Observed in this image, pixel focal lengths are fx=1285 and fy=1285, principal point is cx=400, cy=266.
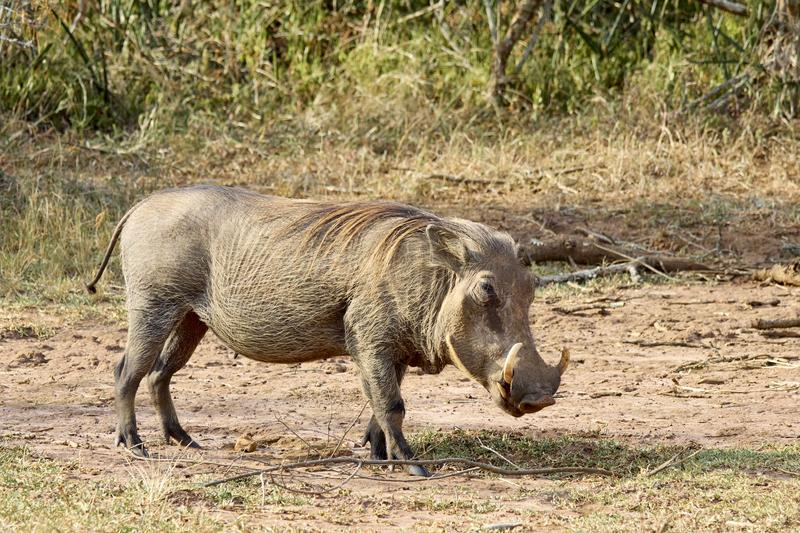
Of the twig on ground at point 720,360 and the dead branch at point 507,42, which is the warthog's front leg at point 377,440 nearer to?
the twig on ground at point 720,360

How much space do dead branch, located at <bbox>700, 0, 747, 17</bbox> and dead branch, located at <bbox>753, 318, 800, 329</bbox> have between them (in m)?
4.25

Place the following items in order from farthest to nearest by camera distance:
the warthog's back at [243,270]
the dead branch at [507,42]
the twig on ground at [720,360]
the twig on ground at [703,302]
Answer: the dead branch at [507,42] → the twig on ground at [703,302] → the twig on ground at [720,360] → the warthog's back at [243,270]

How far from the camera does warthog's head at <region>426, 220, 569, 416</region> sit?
411 centimetres

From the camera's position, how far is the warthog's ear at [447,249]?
4.23 meters

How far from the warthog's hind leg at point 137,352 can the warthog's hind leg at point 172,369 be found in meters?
0.12

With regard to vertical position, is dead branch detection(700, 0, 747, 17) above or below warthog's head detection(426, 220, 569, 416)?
above

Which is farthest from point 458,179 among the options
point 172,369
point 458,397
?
point 172,369

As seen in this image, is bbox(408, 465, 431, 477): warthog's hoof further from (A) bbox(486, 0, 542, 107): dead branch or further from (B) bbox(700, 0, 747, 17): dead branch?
(B) bbox(700, 0, 747, 17): dead branch

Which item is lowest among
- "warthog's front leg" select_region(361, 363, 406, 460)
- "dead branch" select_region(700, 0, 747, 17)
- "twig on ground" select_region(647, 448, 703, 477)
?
"warthog's front leg" select_region(361, 363, 406, 460)

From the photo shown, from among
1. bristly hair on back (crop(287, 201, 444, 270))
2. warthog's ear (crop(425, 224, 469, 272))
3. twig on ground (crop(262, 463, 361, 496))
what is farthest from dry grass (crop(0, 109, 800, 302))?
twig on ground (crop(262, 463, 361, 496))

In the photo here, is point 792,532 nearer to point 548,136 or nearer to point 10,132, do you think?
point 548,136

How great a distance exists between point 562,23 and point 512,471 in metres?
6.77

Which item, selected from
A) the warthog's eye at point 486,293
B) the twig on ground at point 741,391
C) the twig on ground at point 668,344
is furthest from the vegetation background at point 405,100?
the warthog's eye at point 486,293

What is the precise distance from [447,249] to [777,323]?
8.81ft
